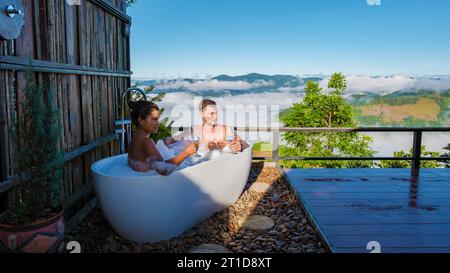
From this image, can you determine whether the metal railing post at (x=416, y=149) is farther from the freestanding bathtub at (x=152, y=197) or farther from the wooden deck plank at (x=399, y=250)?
the freestanding bathtub at (x=152, y=197)

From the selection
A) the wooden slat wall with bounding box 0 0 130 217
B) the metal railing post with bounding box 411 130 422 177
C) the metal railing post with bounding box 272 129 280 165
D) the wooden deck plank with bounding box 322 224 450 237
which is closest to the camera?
the wooden slat wall with bounding box 0 0 130 217

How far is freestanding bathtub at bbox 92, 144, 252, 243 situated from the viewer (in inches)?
82.5

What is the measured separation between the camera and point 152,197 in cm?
212

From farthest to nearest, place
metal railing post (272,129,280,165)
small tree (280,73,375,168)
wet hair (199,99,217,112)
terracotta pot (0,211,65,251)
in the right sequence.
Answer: small tree (280,73,375,168)
metal railing post (272,129,280,165)
wet hair (199,99,217,112)
terracotta pot (0,211,65,251)

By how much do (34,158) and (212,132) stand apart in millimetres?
1795

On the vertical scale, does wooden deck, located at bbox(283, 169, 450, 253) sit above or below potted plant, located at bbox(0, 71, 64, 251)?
below

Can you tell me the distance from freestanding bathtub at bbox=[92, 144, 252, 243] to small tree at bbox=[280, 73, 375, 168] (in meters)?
8.75

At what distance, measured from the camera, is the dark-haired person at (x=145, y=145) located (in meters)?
2.24

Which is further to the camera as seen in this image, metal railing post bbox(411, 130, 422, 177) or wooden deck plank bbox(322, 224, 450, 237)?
metal railing post bbox(411, 130, 422, 177)

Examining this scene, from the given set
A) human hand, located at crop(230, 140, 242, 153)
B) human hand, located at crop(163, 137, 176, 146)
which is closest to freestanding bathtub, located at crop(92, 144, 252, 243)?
human hand, located at crop(230, 140, 242, 153)

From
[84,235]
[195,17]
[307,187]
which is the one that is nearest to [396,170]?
[307,187]

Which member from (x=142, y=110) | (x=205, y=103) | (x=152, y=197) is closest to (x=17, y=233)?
(x=152, y=197)

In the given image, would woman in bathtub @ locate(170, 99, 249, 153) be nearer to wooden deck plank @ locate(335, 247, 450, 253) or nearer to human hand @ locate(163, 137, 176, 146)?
human hand @ locate(163, 137, 176, 146)

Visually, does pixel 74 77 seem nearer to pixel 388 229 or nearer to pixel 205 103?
pixel 205 103
